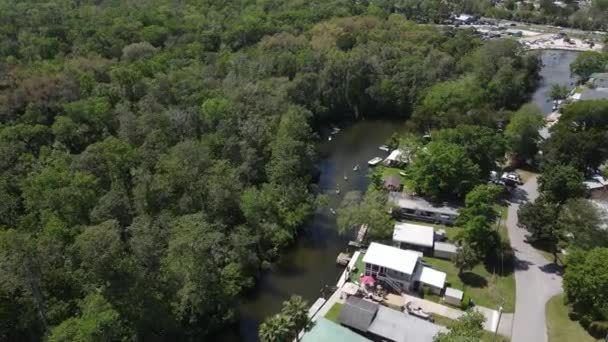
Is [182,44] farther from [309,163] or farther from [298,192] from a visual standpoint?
[298,192]

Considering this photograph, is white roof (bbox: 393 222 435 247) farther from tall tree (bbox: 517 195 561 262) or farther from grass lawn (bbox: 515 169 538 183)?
grass lawn (bbox: 515 169 538 183)

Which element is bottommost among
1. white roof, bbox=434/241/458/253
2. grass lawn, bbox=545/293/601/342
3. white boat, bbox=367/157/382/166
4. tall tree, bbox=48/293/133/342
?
white boat, bbox=367/157/382/166

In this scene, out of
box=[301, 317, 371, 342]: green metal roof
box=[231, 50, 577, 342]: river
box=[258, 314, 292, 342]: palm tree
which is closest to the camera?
box=[258, 314, 292, 342]: palm tree

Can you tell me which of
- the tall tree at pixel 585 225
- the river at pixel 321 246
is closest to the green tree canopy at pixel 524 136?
the river at pixel 321 246

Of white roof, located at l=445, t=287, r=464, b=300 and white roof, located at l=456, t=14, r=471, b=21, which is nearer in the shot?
white roof, located at l=445, t=287, r=464, b=300

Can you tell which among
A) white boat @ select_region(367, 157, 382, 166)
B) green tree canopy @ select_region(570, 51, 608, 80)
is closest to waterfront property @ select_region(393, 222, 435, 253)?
white boat @ select_region(367, 157, 382, 166)

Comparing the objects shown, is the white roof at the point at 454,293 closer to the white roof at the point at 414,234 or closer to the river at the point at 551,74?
the white roof at the point at 414,234
